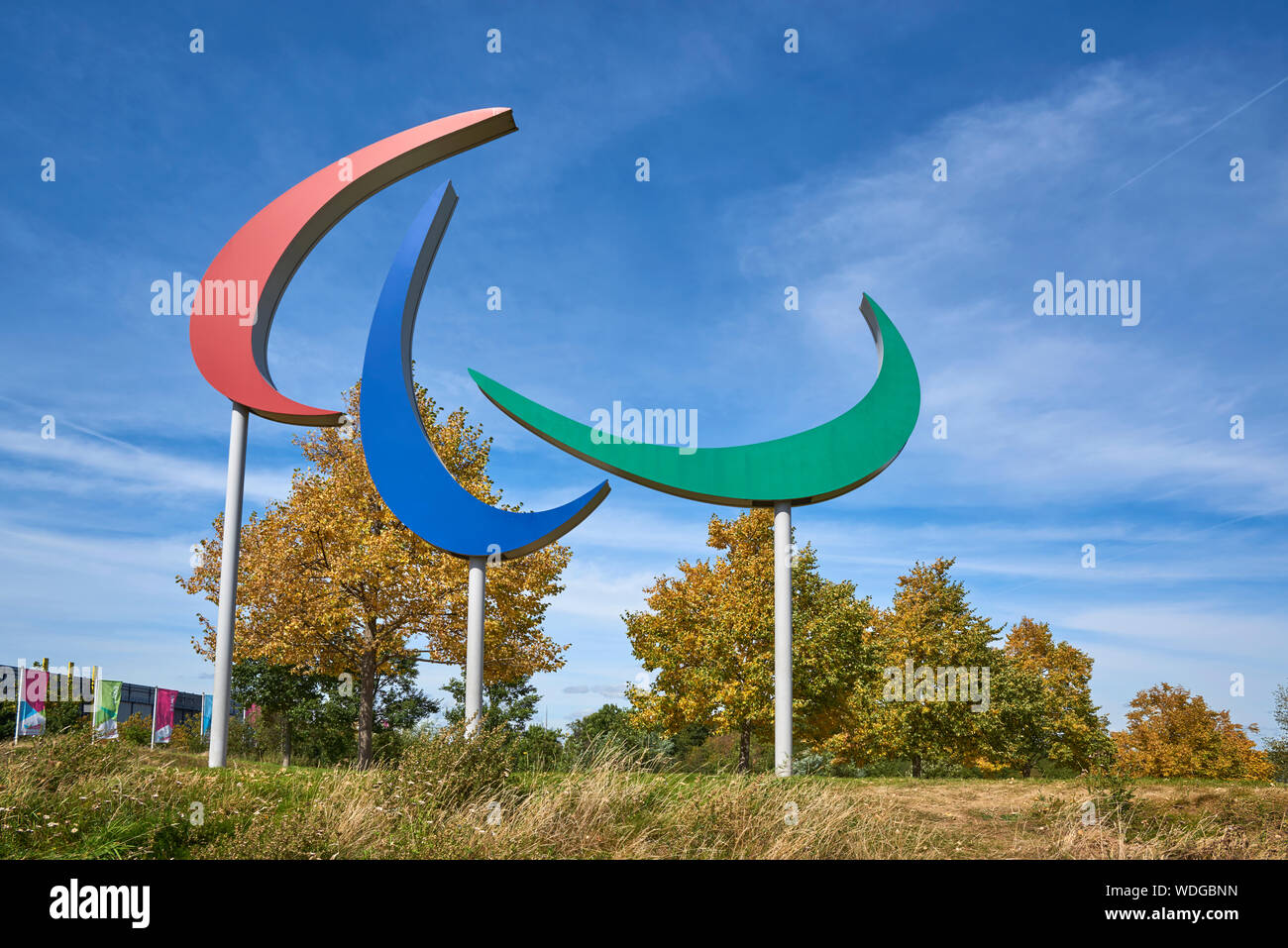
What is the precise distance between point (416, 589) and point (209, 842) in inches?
420

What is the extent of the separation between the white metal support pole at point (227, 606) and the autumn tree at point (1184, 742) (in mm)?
29446

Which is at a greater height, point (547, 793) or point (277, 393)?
point (277, 393)

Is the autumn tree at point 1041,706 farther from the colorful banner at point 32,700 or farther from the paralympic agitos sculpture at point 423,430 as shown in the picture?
the colorful banner at point 32,700

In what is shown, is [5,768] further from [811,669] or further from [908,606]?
[908,606]

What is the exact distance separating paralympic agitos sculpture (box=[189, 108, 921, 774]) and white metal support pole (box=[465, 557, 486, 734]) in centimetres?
3

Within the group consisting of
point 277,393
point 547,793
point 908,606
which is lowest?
point 547,793

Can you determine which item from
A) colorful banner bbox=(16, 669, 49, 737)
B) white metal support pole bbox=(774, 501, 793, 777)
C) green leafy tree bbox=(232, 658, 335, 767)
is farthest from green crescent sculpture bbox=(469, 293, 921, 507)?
colorful banner bbox=(16, 669, 49, 737)

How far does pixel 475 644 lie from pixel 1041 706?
21383 mm

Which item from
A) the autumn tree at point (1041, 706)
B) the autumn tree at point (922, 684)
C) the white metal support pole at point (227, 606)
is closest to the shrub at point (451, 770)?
the white metal support pole at point (227, 606)

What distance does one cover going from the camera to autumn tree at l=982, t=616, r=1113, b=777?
26031 mm

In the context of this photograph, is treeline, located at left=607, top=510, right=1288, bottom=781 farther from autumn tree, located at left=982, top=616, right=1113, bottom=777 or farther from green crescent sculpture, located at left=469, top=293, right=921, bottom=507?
green crescent sculpture, located at left=469, top=293, right=921, bottom=507

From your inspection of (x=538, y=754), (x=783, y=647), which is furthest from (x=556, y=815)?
(x=783, y=647)

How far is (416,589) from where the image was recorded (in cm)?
1872
